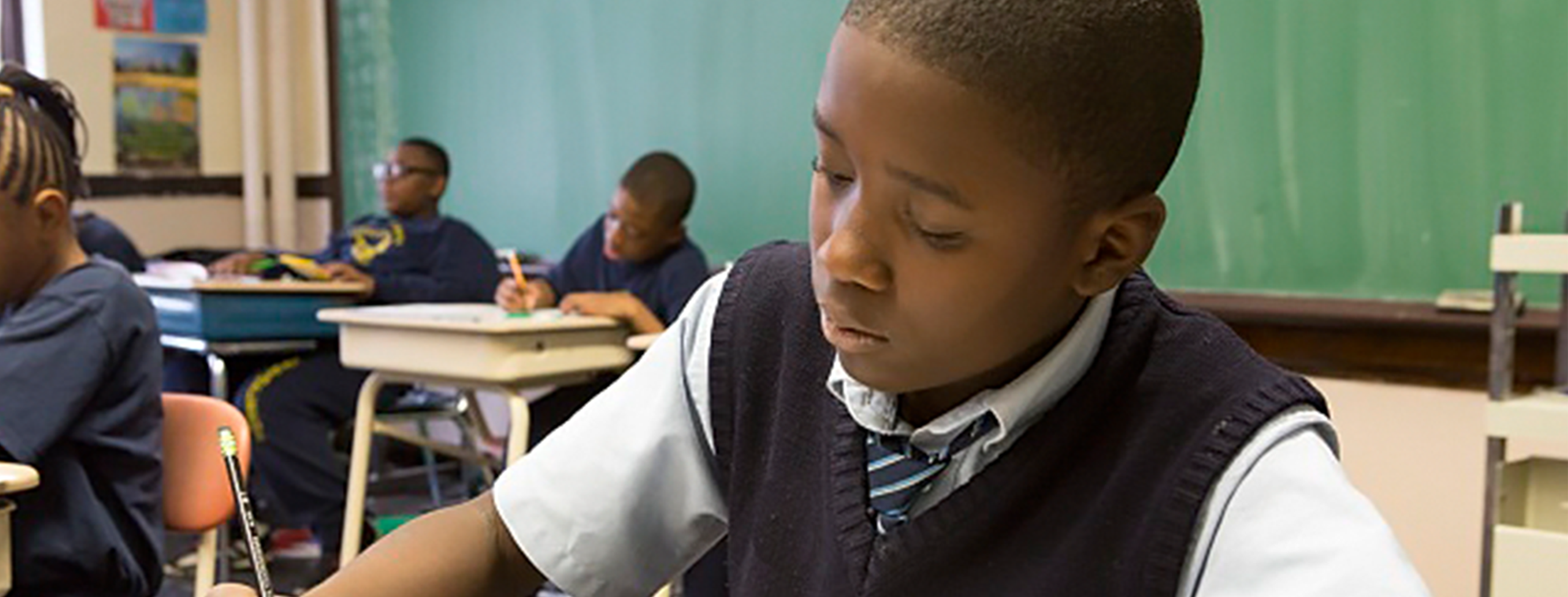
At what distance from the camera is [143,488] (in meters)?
1.81

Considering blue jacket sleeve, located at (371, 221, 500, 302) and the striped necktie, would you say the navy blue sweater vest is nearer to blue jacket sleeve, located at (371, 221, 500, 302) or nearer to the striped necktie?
the striped necktie

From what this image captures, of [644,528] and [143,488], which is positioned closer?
[644,528]

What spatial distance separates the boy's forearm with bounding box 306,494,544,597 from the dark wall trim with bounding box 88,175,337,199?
13.3ft

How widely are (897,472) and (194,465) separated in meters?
1.46

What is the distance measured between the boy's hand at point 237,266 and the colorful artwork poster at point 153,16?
3.44ft

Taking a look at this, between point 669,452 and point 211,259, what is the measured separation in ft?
13.4

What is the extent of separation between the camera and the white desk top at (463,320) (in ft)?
9.92

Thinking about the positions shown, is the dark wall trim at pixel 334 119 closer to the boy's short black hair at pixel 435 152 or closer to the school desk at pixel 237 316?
the boy's short black hair at pixel 435 152

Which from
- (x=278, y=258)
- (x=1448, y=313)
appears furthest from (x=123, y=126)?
(x=1448, y=313)

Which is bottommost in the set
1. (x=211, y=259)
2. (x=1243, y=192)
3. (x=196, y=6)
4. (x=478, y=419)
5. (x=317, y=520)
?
(x=317, y=520)

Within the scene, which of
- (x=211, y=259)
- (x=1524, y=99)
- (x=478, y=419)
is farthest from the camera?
(x=211, y=259)

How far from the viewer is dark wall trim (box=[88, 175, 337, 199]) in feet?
15.3

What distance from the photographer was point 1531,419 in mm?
1867

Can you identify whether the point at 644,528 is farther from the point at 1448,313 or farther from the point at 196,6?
the point at 196,6
